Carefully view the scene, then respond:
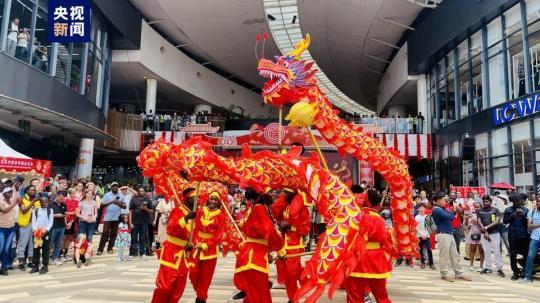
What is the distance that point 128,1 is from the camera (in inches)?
826

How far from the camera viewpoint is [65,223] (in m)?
8.77

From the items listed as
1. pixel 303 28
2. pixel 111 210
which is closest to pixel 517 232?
pixel 111 210

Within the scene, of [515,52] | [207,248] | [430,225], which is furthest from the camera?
[515,52]

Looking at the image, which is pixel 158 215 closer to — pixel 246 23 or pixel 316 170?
pixel 316 170

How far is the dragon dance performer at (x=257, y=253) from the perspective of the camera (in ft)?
15.2

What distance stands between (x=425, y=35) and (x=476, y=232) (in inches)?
522

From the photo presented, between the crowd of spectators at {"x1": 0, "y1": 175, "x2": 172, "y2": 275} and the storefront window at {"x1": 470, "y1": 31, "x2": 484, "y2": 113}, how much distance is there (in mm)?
12814

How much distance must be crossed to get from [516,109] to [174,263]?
Result: 13021mm

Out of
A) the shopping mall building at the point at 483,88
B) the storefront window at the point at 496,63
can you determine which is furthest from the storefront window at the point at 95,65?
the storefront window at the point at 496,63

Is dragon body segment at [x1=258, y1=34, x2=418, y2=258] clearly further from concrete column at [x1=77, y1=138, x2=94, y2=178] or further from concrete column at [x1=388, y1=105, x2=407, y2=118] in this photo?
concrete column at [x1=388, y1=105, x2=407, y2=118]

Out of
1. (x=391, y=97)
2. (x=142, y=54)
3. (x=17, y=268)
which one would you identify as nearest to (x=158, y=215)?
(x=17, y=268)

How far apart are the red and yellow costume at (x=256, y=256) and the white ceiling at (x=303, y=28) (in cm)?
1801

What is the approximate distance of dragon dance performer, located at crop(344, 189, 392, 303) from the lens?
470 cm

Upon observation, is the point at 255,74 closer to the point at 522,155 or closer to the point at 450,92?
the point at 450,92
